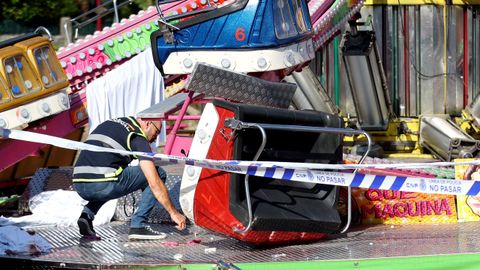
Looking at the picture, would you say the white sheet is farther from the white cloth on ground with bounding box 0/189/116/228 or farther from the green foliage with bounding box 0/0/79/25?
the green foliage with bounding box 0/0/79/25

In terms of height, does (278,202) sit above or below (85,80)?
below

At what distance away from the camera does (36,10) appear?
1025 inches

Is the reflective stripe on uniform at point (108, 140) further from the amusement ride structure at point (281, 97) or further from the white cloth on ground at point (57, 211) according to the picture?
the white cloth on ground at point (57, 211)

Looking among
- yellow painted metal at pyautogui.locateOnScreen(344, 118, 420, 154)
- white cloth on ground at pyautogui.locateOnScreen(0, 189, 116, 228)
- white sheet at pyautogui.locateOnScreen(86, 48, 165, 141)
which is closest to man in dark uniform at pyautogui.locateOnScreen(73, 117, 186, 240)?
white cloth on ground at pyautogui.locateOnScreen(0, 189, 116, 228)

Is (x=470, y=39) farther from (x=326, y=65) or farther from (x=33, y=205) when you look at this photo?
(x=33, y=205)

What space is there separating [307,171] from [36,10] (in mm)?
19915

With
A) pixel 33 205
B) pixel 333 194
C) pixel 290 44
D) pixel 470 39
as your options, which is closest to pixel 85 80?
pixel 33 205

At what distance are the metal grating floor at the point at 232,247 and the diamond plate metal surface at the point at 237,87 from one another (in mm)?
975

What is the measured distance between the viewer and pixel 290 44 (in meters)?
8.23

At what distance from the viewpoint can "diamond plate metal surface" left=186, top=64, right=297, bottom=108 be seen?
7.37m

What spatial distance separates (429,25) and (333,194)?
4696 millimetres

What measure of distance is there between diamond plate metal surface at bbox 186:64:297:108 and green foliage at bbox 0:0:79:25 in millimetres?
18999

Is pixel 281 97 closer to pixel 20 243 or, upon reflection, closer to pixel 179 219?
pixel 179 219

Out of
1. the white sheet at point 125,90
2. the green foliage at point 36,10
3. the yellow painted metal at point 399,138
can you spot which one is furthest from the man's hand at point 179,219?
the green foliage at point 36,10
